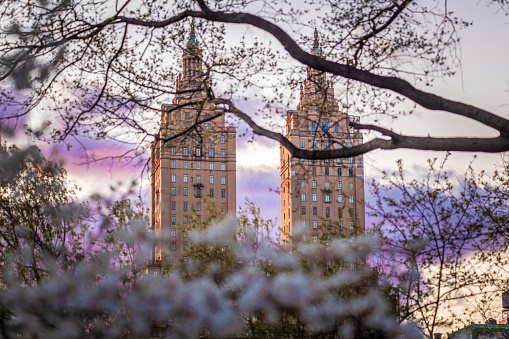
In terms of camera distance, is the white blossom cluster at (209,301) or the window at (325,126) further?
the window at (325,126)

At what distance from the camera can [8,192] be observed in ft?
41.1

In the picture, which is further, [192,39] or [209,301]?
[192,39]

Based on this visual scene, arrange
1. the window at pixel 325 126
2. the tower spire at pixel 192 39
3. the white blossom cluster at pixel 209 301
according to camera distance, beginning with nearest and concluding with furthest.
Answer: the white blossom cluster at pixel 209 301
the window at pixel 325 126
the tower spire at pixel 192 39

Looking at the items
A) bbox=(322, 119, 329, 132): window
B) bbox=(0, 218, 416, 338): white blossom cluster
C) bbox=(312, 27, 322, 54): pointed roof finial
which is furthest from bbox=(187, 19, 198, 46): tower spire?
bbox=(0, 218, 416, 338): white blossom cluster

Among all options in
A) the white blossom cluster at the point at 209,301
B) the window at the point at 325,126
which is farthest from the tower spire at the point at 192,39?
the white blossom cluster at the point at 209,301

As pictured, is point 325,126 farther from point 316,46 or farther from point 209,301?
point 209,301

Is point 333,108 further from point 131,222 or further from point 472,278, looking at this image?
point 131,222

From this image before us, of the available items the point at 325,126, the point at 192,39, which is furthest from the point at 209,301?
the point at 192,39

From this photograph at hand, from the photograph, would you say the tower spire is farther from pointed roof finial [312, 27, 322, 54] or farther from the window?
the window

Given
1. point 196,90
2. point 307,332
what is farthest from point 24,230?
point 307,332

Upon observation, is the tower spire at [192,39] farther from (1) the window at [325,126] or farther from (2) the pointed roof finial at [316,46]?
(1) the window at [325,126]

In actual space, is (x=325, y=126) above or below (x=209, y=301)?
above

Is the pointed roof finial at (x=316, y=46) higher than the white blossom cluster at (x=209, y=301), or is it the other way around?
the pointed roof finial at (x=316, y=46)

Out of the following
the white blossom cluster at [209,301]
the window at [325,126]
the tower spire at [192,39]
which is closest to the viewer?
the white blossom cluster at [209,301]
